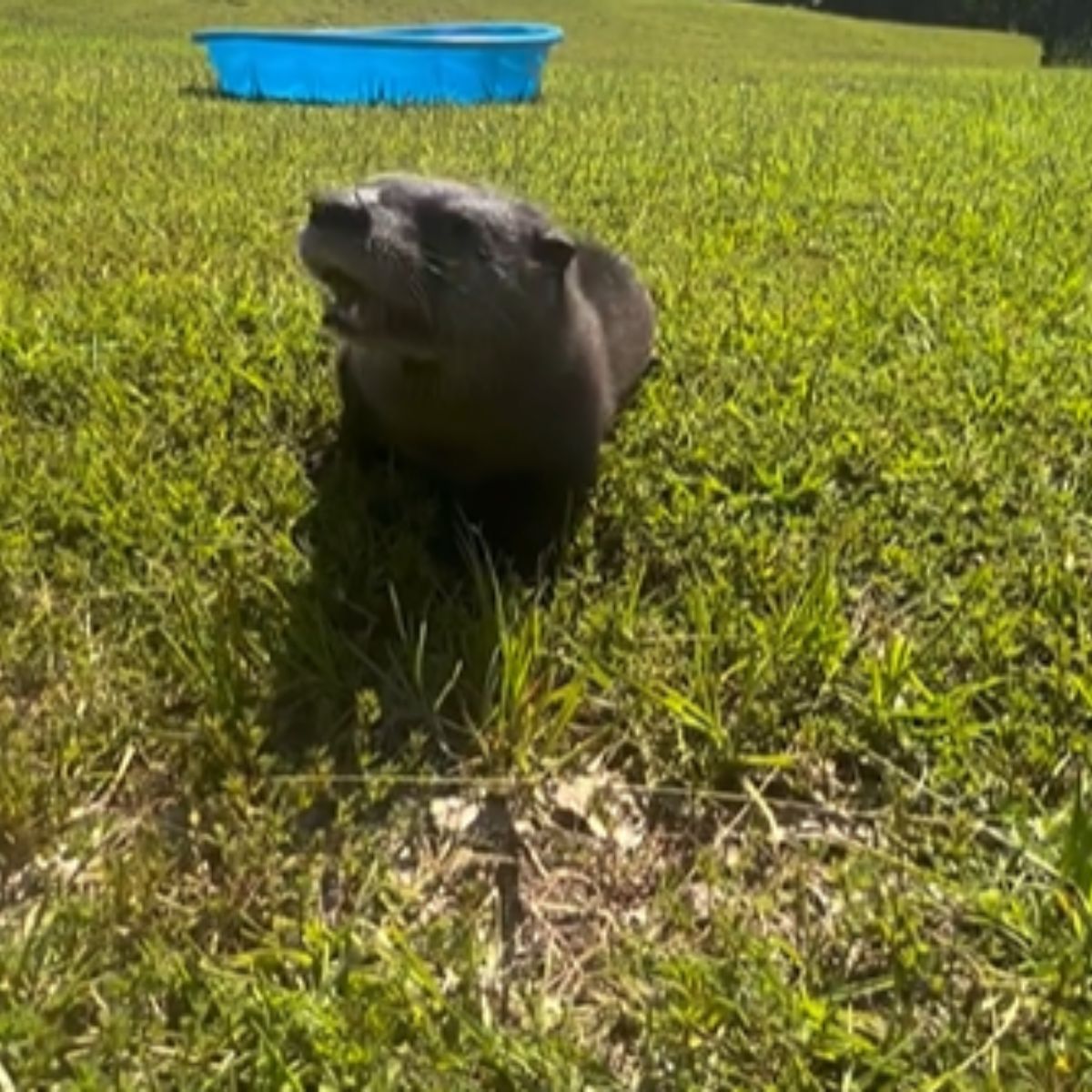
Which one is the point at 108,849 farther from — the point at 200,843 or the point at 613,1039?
the point at 613,1039

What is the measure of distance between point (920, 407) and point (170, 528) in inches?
63.9

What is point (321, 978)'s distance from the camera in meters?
1.78

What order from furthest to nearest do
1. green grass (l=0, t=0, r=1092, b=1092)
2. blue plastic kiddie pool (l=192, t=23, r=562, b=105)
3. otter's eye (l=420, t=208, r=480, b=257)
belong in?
1. blue plastic kiddie pool (l=192, t=23, r=562, b=105)
2. otter's eye (l=420, t=208, r=480, b=257)
3. green grass (l=0, t=0, r=1092, b=1092)

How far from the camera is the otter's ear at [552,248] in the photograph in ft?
8.70

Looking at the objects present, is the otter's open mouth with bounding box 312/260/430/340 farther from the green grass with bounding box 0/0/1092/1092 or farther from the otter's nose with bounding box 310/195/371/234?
the green grass with bounding box 0/0/1092/1092

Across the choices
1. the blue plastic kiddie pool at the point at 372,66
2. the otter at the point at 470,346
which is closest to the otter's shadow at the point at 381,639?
the otter at the point at 470,346

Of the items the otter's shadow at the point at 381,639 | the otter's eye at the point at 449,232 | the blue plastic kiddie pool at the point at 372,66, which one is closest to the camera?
the otter's shadow at the point at 381,639

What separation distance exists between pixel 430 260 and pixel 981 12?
115 ft

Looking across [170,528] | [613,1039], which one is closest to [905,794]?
[613,1039]

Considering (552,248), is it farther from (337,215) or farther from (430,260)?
(337,215)

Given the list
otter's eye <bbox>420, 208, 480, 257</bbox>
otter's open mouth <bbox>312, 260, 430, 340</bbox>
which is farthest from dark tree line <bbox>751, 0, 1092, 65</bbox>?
otter's open mouth <bbox>312, 260, 430, 340</bbox>

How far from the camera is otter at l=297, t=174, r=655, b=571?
2.41 meters

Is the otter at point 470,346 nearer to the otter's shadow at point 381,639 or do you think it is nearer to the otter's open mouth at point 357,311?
the otter's open mouth at point 357,311

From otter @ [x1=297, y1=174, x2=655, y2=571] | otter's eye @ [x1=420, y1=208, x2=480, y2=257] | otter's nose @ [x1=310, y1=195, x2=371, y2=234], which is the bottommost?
otter @ [x1=297, y1=174, x2=655, y2=571]
